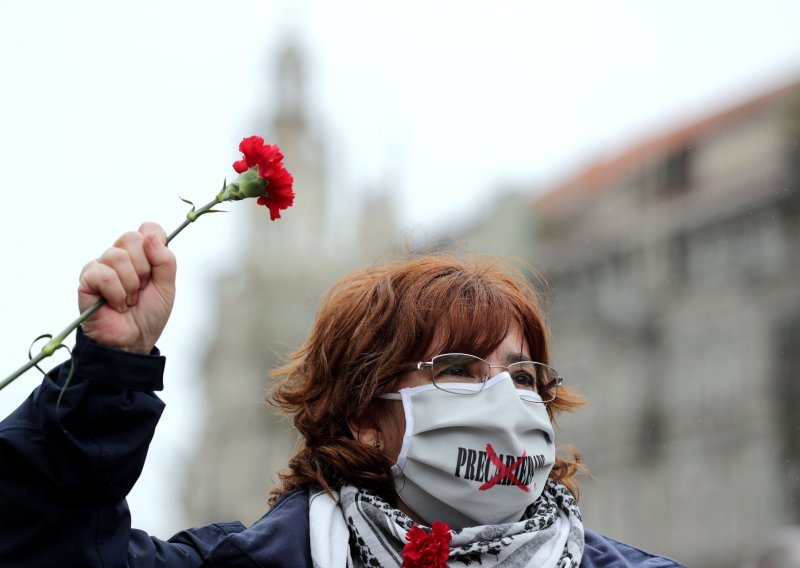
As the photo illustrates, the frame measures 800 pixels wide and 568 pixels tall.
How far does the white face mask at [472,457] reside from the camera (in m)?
3.23

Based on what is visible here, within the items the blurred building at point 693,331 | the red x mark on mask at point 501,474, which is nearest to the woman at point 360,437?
the red x mark on mask at point 501,474

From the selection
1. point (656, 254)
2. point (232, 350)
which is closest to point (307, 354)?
point (656, 254)

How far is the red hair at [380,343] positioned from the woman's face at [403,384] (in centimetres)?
2

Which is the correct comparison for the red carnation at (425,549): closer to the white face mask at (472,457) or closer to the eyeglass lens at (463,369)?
the white face mask at (472,457)

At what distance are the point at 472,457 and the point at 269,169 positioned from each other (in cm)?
78

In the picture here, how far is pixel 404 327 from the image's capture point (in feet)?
11.1

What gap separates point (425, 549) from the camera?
10.1 ft

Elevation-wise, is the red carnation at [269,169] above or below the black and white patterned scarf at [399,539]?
above

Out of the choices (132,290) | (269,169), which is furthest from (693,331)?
(132,290)

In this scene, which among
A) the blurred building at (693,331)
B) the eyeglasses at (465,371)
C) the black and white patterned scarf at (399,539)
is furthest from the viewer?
the blurred building at (693,331)

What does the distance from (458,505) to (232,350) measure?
6701cm

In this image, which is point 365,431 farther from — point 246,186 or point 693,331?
point 693,331

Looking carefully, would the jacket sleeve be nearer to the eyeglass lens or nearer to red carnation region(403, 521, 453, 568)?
red carnation region(403, 521, 453, 568)

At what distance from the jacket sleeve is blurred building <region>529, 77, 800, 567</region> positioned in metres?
29.0
